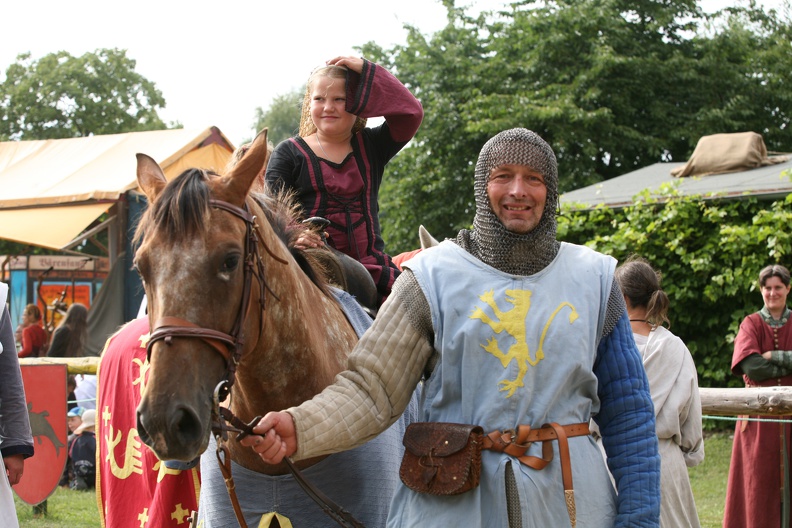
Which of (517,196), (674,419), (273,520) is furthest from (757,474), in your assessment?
(517,196)

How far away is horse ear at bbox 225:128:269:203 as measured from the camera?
2438 mm

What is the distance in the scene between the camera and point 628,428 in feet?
7.73

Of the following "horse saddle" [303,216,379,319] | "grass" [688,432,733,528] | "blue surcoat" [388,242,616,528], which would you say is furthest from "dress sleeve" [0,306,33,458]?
"grass" [688,432,733,528]

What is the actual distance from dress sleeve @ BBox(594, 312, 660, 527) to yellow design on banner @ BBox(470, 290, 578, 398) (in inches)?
7.7

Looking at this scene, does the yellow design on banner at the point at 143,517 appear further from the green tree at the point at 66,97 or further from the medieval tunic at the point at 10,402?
the green tree at the point at 66,97

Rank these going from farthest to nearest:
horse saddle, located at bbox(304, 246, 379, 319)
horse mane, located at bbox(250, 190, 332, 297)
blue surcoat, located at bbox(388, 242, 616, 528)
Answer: horse saddle, located at bbox(304, 246, 379, 319) → horse mane, located at bbox(250, 190, 332, 297) → blue surcoat, located at bbox(388, 242, 616, 528)

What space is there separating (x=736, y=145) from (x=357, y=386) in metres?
11.8

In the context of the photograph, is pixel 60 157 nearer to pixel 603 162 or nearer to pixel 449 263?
pixel 603 162

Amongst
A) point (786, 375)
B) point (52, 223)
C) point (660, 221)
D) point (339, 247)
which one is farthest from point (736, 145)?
A: point (339, 247)

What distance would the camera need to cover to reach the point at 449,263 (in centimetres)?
243

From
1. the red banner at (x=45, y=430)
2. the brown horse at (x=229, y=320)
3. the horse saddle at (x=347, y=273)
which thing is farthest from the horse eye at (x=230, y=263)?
the red banner at (x=45, y=430)

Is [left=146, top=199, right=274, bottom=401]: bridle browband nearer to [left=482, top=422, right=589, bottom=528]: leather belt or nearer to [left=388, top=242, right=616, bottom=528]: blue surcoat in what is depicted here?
[left=388, top=242, right=616, bottom=528]: blue surcoat

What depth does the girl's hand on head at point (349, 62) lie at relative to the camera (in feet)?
11.6

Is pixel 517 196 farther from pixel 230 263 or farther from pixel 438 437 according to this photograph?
pixel 230 263
